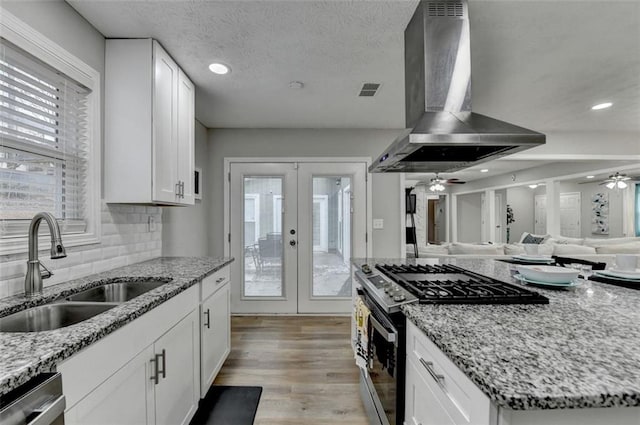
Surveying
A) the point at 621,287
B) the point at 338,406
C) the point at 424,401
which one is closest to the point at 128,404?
the point at 424,401

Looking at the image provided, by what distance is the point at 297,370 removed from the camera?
2.49 metres

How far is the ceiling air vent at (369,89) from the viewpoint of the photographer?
2686 mm

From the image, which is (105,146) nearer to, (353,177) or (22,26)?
(22,26)

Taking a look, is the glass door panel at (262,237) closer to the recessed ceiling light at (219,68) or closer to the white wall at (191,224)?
the white wall at (191,224)

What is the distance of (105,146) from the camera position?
196cm

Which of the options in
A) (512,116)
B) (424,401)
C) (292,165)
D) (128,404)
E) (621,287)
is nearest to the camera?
(424,401)

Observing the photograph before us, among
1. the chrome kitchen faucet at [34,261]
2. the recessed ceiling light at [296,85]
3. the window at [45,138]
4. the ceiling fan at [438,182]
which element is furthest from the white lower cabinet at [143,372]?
the ceiling fan at [438,182]

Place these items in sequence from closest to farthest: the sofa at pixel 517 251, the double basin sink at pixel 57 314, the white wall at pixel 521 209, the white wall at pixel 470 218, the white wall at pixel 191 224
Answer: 1. the double basin sink at pixel 57 314
2. the white wall at pixel 191 224
3. the sofa at pixel 517 251
4. the white wall at pixel 521 209
5. the white wall at pixel 470 218

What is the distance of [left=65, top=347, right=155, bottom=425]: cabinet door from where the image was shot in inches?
37.4

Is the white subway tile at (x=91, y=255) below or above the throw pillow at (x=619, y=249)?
above

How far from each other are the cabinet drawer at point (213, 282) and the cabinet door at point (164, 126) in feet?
2.03

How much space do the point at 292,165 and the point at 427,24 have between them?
7.99ft

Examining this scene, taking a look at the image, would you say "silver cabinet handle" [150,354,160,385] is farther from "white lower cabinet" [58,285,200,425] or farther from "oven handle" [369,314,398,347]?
"oven handle" [369,314,398,347]

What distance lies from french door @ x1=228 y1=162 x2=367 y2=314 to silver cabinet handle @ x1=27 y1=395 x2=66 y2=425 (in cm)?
306
